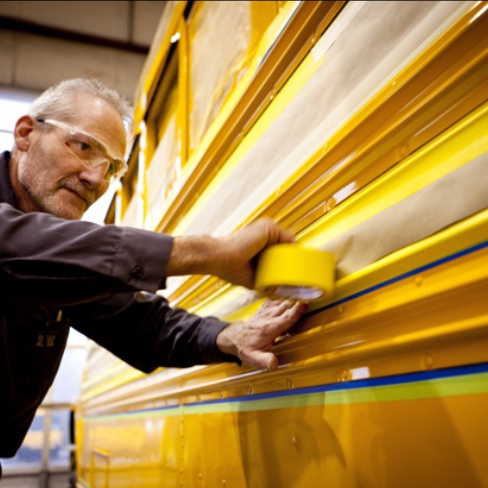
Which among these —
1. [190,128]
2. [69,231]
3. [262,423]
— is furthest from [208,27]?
[262,423]

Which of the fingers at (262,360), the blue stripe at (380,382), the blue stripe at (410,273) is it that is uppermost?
the blue stripe at (410,273)

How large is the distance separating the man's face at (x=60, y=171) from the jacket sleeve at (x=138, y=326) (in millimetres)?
314

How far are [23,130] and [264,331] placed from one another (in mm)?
902

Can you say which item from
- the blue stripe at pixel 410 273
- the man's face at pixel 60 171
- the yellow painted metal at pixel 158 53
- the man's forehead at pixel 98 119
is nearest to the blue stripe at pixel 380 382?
the blue stripe at pixel 410 273

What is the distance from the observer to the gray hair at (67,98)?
1.37 metres

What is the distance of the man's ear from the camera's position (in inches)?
54.2

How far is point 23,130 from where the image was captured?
1.38 m

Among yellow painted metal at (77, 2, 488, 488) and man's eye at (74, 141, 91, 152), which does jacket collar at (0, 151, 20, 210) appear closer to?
man's eye at (74, 141, 91, 152)

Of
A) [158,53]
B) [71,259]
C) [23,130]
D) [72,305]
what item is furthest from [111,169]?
[158,53]

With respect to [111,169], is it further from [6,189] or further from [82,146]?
[6,189]

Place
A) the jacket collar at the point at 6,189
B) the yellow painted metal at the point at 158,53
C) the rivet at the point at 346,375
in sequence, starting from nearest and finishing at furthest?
the rivet at the point at 346,375, the jacket collar at the point at 6,189, the yellow painted metal at the point at 158,53

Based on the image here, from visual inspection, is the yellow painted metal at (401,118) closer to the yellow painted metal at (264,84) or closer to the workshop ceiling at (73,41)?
the yellow painted metal at (264,84)

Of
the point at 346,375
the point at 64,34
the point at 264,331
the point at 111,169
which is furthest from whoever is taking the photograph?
the point at 64,34

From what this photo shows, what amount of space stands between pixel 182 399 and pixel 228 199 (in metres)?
0.68
